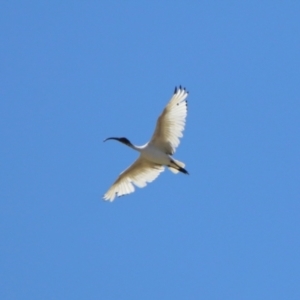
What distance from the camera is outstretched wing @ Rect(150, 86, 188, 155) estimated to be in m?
31.6

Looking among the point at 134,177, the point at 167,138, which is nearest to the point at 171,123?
the point at 167,138

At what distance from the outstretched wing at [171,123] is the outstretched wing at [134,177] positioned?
90 cm

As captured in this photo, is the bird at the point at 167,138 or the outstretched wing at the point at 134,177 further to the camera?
the outstretched wing at the point at 134,177

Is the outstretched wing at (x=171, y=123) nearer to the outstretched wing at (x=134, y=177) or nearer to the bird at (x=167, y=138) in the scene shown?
the bird at (x=167, y=138)

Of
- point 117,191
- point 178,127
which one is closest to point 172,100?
point 178,127

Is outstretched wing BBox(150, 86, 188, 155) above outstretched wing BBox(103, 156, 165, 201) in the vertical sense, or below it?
above

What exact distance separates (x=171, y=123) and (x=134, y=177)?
2.06 metres

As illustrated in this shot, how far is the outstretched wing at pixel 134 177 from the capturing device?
32875mm

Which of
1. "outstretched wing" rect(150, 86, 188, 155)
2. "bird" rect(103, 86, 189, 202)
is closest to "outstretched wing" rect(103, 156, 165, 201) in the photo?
"bird" rect(103, 86, 189, 202)

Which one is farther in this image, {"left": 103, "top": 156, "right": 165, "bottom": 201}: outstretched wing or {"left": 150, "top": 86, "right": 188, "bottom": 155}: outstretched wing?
Answer: {"left": 103, "top": 156, "right": 165, "bottom": 201}: outstretched wing

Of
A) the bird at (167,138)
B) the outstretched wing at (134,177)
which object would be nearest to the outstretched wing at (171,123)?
the bird at (167,138)

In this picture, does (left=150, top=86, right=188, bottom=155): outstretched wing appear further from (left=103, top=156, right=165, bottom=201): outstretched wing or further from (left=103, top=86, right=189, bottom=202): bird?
(left=103, top=156, right=165, bottom=201): outstretched wing

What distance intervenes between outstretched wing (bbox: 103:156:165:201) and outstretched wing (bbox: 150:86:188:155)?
896 mm

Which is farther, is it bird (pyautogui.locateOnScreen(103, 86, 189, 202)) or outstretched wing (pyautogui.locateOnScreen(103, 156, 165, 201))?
outstretched wing (pyautogui.locateOnScreen(103, 156, 165, 201))
